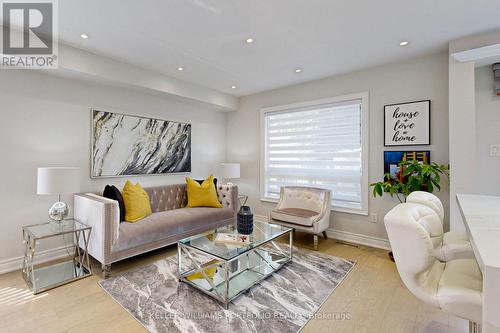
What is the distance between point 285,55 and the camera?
9.75ft

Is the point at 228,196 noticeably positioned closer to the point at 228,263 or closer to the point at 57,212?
the point at 228,263

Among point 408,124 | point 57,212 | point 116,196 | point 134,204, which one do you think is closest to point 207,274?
point 134,204

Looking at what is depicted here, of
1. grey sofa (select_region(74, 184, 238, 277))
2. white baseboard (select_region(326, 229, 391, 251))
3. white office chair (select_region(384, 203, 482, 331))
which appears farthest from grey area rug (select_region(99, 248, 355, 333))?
white office chair (select_region(384, 203, 482, 331))

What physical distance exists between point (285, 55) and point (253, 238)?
2.21 meters

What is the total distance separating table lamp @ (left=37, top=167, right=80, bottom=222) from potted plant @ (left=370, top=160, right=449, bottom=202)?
136 inches

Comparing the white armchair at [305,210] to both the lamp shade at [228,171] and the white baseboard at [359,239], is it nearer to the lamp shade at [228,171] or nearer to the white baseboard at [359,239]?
the white baseboard at [359,239]

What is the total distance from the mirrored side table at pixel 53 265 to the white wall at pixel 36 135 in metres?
0.25

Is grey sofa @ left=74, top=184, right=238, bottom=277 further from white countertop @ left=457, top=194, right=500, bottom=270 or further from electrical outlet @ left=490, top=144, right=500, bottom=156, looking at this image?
electrical outlet @ left=490, top=144, right=500, bottom=156

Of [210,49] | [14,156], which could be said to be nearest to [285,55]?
[210,49]

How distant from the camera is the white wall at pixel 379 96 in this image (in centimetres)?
288

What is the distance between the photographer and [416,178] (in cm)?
273

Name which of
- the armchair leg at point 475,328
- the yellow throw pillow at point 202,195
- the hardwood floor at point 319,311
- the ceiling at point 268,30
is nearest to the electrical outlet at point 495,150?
the ceiling at point 268,30

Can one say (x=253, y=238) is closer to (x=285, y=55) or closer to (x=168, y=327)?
(x=168, y=327)

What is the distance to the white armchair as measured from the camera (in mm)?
3219
